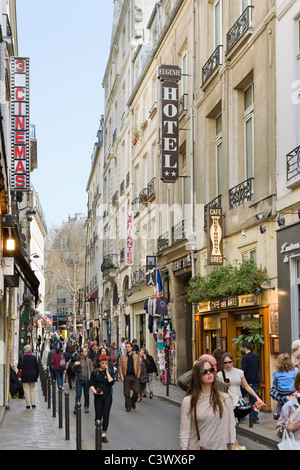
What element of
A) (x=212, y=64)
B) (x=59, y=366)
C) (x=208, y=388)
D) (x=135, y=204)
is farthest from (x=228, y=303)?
(x=135, y=204)

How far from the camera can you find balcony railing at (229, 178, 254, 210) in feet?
56.1

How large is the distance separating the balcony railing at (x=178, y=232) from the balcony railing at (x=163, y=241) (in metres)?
1.05

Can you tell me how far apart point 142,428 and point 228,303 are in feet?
16.3

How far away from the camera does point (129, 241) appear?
34.2m

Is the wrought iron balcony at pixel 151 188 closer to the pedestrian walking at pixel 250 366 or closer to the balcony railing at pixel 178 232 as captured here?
the balcony railing at pixel 178 232

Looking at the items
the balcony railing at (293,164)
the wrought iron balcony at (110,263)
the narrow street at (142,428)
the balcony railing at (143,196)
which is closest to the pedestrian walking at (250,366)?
the narrow street at (142,428)

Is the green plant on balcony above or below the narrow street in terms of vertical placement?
above

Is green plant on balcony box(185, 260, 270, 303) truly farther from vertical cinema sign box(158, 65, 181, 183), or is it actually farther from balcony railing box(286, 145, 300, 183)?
vertical cinema sign box(158, 65, 181, 183)

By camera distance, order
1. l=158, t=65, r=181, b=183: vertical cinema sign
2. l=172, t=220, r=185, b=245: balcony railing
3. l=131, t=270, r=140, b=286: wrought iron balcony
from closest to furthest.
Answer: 1. l=158, t=65, r=181, b=183: vertical cinema sign
2. l=172, t=220, r=185, b=245: balcony railing
3. l=131, t=270, r=140, b=286: wrought iron balcony

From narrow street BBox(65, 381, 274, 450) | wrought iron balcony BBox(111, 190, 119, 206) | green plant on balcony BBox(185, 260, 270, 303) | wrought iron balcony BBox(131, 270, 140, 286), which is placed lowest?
narrow street BBox(65, 381, 274, 450)

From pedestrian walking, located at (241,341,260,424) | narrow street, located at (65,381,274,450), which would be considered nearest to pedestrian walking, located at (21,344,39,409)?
narrow street, located at (65,381,274,450)

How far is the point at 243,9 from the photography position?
60.2ft

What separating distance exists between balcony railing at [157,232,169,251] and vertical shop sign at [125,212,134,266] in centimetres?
608

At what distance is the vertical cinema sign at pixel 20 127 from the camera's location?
20.1 meters
